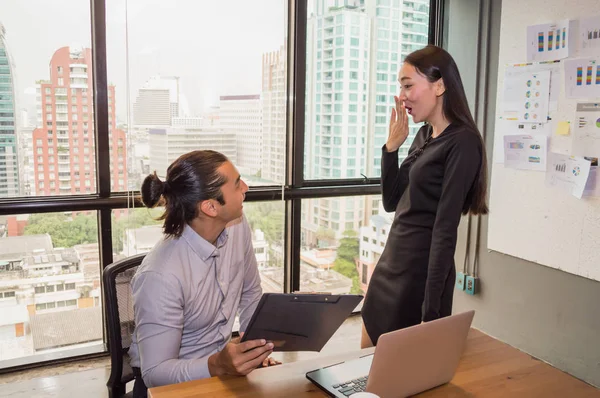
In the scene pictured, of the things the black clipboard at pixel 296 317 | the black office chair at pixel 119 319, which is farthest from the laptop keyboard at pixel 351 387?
the black office chair at pixel 119 319

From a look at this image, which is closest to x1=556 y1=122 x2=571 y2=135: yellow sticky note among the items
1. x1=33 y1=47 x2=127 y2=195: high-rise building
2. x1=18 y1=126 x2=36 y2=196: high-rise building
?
x1=33 y1=47 x2=127 y2=195: high-rise building

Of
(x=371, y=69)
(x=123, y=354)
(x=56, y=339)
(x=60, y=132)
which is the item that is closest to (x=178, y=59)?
(x=60, y=132)

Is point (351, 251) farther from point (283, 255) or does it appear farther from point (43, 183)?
point (43, 183)

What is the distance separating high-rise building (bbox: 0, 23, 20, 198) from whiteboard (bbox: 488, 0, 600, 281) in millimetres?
2443

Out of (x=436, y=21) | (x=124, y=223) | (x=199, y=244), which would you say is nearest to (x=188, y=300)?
(x=199, y=244)

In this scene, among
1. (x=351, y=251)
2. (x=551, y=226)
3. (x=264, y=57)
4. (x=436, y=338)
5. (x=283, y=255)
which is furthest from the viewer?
(x=351, y=251)

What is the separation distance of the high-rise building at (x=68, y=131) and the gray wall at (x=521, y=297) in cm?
198

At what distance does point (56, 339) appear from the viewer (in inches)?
111

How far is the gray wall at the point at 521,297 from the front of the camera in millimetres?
2611

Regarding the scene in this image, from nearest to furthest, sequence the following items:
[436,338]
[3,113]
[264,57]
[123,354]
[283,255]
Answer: [436,338]
[123,354]
[3,113]
[264,57]
[283,255]

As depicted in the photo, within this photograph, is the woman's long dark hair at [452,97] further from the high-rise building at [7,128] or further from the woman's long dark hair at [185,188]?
the high-rise building at [7,128]

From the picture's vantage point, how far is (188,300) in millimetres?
1428

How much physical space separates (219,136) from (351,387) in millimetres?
1966

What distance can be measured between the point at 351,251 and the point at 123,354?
85.6 inches
